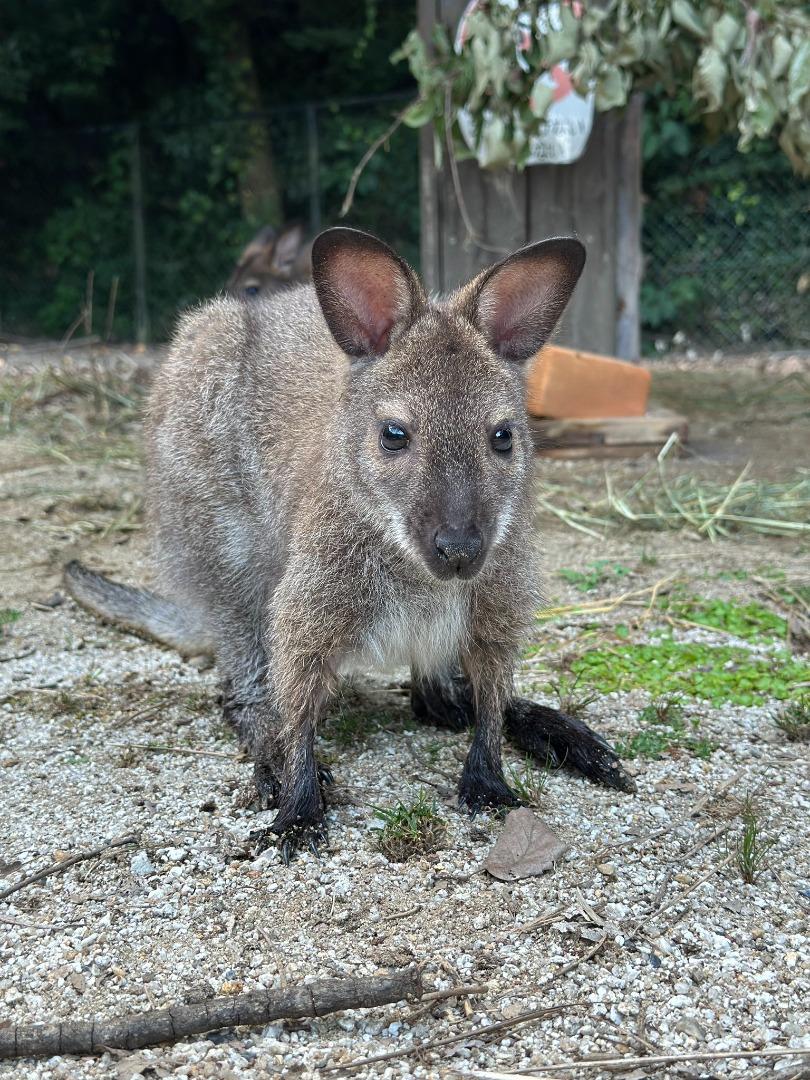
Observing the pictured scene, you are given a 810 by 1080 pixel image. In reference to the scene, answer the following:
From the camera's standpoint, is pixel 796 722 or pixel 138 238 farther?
pixel 138 238

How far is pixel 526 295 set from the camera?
2623 millimetres

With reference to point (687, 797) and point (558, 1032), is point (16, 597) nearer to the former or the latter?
point (687, 797)

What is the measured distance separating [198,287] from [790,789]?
11983mm

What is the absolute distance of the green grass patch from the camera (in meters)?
3.33

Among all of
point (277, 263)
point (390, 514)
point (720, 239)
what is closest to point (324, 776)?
point (390, 514)

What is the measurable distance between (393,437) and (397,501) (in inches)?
5.8

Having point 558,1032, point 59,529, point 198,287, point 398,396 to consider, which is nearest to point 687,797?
point 558,1032

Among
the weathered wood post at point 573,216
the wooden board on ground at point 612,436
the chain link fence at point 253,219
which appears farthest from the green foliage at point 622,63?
the chain link fence at point 253,219

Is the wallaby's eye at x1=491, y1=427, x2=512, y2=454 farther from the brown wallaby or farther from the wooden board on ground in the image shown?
the wooden board on ground

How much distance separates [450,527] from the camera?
2289 millimetres

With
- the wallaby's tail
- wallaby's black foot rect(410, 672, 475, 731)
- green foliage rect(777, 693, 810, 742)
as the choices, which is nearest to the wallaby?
the wallaby's tail

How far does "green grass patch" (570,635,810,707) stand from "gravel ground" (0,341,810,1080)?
0.08 meters

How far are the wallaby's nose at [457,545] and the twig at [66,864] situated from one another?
3.21 feet

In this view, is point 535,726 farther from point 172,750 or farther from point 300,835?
point 172,750
